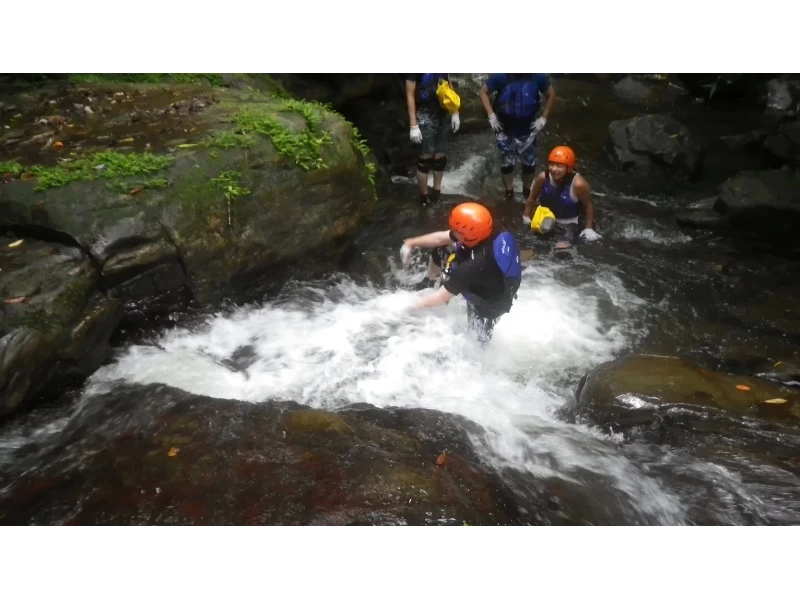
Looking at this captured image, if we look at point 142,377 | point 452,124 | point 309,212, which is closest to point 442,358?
point 309,212

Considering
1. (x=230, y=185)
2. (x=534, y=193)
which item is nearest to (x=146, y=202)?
(x=230, y=185)

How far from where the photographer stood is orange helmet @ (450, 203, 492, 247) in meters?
4.62

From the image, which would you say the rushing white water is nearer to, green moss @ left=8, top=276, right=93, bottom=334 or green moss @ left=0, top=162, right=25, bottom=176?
green moss @ left=8, top=276, right=93, bottom=334

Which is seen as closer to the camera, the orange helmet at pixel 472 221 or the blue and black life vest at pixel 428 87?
the orange helmet at pixel 472 221

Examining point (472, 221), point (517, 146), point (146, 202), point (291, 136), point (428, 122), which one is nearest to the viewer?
point (472, 221)

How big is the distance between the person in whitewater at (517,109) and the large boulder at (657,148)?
334 cm

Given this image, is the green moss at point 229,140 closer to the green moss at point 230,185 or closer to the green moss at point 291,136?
the green moss at point 291,136

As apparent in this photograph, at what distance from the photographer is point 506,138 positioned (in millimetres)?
7566

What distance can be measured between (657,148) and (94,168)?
31.5ft

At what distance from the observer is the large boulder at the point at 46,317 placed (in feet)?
12.0

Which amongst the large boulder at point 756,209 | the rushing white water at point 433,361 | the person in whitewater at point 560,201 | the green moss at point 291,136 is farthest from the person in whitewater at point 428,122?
the large boulder at point 756,209

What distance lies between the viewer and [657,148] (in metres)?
9.72

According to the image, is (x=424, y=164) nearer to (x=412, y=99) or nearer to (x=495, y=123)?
(x=412, y=99)

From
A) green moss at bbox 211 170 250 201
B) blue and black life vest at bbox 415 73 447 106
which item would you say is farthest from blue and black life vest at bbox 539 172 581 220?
green moss at bbox 211 170 250 201
